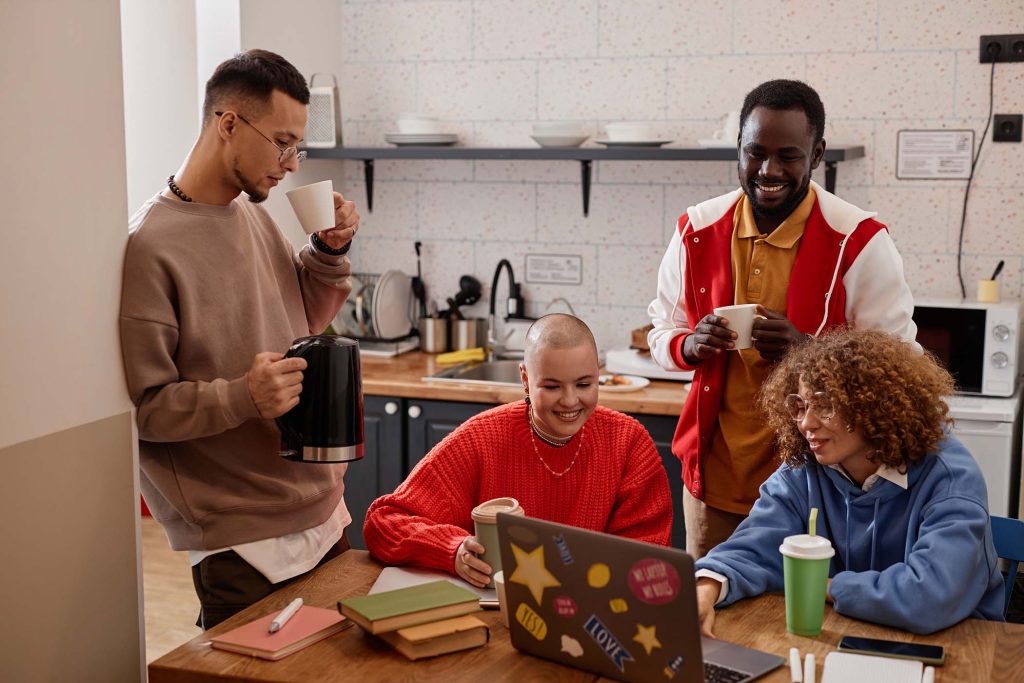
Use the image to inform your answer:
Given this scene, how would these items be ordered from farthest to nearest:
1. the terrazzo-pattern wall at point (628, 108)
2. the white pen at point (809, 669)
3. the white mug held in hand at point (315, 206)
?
the terrazzo-pattern wall at point (628, 108), the white mug held in hand at point (315, 206), the white pen at point (809, 669)

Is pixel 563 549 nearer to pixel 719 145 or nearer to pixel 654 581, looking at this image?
pixel 654 581

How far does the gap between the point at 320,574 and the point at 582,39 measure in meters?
2.44

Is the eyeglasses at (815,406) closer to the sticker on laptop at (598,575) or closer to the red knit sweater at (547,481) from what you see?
the red knit sweater at (547,481)

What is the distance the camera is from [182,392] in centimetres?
180

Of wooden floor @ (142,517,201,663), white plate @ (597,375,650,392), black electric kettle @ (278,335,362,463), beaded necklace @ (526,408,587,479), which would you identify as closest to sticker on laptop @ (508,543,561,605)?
black electric kettle @ (278,335,362,463)

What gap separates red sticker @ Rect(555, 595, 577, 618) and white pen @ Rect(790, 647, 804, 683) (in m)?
0.30

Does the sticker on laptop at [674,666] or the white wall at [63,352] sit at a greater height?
the white wall at [63,352]

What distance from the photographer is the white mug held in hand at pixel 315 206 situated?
6.52 feet

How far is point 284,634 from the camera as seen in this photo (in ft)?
5.30

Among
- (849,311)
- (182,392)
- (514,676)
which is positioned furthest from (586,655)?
(849,311)

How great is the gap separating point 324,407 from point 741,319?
2.63ft

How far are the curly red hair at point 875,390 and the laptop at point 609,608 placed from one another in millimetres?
438

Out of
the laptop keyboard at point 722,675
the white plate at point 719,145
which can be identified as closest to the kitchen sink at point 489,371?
the white plate at point 719,145

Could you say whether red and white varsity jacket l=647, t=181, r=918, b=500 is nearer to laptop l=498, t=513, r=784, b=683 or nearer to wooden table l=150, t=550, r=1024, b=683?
wooden table l=150, t=550, r=1024, b=683
